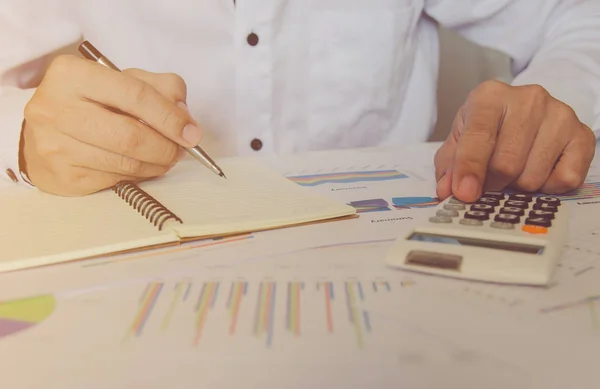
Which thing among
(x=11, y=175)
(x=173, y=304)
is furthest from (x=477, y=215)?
(x=11, y=175)

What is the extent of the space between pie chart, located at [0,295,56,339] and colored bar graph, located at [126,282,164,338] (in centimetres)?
5

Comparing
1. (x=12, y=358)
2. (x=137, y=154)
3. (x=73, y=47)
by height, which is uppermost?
(x=73, y=47)

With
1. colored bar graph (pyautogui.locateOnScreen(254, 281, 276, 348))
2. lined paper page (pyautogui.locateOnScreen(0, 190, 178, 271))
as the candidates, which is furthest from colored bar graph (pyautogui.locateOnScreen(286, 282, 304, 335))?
lined paper page (pyautogui.locateOnScreen(0, 190, 178, 271))

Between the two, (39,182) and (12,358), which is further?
(39,182)

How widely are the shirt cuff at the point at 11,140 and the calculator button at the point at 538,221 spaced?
0.49m

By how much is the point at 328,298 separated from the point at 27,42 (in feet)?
1.99

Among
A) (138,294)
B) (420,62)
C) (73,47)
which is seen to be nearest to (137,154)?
(138,294)

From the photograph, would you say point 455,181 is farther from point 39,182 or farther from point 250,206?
point 39,182

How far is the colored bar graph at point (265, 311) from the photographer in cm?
28

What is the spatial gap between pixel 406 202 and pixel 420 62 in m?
0.53

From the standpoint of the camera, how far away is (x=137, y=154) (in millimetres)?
515

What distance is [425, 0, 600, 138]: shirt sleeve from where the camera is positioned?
748 mm

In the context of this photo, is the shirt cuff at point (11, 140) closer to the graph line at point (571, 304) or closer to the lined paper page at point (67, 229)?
the lined paper page at point (67, 229)

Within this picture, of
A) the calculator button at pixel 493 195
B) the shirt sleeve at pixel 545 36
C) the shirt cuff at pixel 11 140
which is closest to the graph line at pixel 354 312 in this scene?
the calculator button at pixel 493 195
